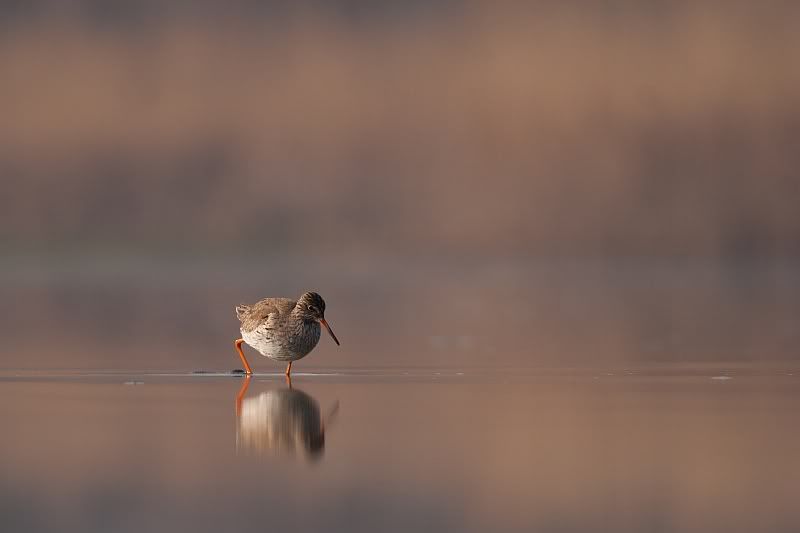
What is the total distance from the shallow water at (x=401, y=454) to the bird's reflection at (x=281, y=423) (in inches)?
0.7

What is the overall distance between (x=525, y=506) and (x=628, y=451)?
1.65 meters

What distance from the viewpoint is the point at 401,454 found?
8.63m

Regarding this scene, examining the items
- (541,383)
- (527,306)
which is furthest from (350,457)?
(527,306)

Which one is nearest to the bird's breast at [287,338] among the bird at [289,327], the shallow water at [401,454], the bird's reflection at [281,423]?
the bird at [289,327]

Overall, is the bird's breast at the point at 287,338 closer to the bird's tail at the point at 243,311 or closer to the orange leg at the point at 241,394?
the orange leg at the point at 241,394

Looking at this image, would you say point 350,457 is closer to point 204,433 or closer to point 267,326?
point 204,433

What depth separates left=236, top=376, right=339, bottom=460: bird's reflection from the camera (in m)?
8.83

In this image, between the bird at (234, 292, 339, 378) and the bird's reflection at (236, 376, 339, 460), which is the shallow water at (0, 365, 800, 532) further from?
the bird at (234, 292, 339, 378)

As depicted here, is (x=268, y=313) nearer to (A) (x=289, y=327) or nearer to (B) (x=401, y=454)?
(A) (x=289, y=327)

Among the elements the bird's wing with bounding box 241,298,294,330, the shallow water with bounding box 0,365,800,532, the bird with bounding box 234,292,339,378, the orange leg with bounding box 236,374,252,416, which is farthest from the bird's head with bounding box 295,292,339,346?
the orange leg with bounding box 236,374,252,416

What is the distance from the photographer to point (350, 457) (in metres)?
8.49

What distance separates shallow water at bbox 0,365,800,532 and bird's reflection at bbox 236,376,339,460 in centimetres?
2

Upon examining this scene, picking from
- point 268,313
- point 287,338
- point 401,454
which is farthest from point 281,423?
point 268,313

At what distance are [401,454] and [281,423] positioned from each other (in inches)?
51.8
